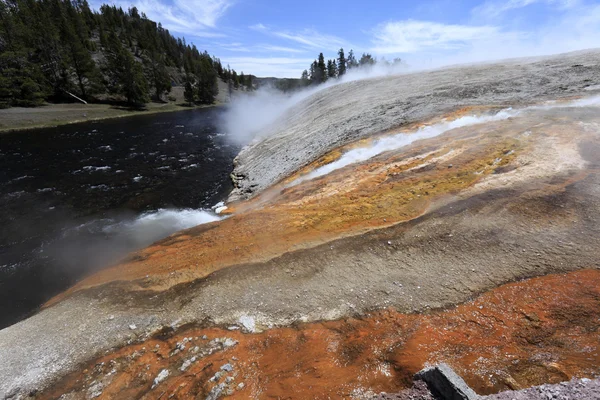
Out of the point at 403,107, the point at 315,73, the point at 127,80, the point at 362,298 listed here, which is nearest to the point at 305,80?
the point at 315,73

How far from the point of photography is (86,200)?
19.6 m

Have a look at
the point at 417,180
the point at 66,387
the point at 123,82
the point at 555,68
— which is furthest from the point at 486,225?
the point at 123,82

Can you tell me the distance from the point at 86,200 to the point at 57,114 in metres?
51.1

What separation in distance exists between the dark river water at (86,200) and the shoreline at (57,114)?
35.3 feet

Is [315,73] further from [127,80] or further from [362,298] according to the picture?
[362,298]

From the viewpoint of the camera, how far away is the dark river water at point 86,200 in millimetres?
12453

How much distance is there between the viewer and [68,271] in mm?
12344

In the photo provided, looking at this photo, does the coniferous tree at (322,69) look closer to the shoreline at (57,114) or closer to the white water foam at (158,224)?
the shoreline at (57,114)

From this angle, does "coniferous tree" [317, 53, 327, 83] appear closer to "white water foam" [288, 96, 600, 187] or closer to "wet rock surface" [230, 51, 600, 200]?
"wet rock surface" [230, 51, 600, 200]

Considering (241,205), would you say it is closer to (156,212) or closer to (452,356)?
(156,212)

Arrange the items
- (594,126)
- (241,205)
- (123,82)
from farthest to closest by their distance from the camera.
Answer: (123,82) → (241,205) → (594,126)

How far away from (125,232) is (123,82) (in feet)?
268

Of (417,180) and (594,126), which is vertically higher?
(594,126)

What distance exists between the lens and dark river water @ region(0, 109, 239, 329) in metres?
12.5
